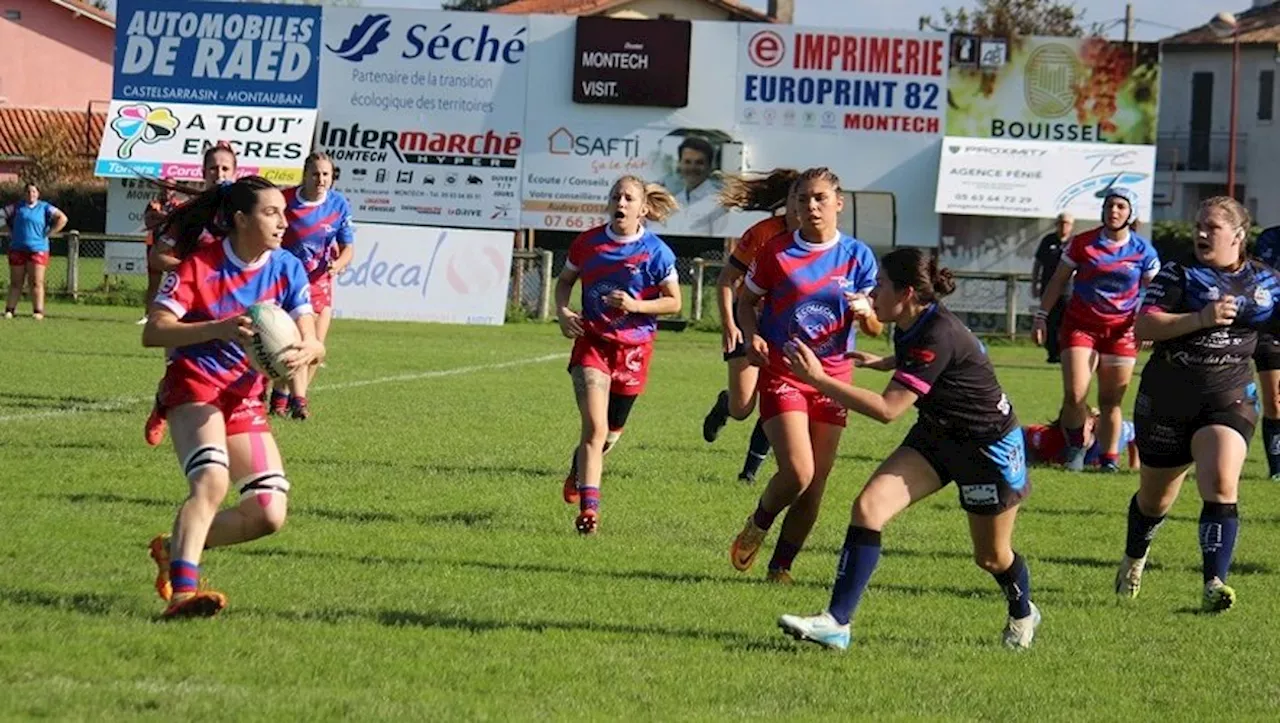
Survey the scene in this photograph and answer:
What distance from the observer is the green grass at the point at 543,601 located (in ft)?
21.0

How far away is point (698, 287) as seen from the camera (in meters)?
34.8

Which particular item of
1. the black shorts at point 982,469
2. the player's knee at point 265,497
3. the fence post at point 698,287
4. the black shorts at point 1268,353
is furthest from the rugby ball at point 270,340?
the fence post at point 698,287

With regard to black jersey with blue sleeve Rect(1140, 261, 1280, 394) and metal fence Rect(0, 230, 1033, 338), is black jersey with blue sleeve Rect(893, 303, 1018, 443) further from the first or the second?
metal fence Rect(0, 230, 1033, 338)

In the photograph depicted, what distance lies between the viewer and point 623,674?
6.77 m

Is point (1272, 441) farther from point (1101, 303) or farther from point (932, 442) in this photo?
point (932, 442)

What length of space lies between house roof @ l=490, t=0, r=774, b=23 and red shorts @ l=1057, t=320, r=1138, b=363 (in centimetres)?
4596

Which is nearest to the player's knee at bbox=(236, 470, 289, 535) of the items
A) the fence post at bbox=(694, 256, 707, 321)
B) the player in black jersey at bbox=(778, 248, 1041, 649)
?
the player in black jersey at bbox=(778, 248, 1041, 649)

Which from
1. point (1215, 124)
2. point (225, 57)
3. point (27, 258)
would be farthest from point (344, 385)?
point (1215, 124)

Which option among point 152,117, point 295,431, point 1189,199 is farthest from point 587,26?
point 1189,199

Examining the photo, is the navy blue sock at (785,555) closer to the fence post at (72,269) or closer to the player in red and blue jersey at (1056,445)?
the player in red and blue jersey at (1056,445)

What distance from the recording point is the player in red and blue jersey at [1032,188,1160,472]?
46.3 ft

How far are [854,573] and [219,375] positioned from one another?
240 centimetres

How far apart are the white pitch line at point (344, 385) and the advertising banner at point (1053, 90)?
16.0 m

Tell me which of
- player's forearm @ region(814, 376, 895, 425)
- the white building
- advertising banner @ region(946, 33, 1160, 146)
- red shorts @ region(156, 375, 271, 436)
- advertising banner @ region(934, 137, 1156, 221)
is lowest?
red shorts @ region(156, 375, 271, 436)
